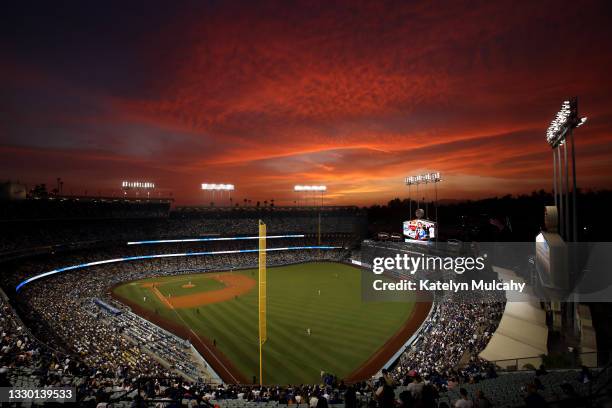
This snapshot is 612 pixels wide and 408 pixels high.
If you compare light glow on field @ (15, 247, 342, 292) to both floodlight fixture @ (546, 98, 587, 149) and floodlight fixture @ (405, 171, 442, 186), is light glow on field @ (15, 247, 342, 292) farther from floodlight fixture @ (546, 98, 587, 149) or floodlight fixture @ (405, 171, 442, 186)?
floodlight fixture @ (546, 98, 587, 149)

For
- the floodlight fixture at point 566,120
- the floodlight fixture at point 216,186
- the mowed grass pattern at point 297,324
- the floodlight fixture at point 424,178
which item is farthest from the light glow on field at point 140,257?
the floodlight fixture at point 566,120

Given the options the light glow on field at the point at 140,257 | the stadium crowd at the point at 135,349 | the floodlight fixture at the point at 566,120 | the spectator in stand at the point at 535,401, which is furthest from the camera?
the light glow on field at the point at 140,257

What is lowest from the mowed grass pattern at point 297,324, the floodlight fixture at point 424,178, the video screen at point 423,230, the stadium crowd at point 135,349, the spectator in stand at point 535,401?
the mowed grass pattern at point 297,324

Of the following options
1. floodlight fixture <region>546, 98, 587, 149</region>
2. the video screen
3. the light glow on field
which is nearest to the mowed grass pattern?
the light glow on field

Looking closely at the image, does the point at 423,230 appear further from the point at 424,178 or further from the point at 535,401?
the point at 535,401


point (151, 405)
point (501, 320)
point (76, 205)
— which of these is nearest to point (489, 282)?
point (501, 320)

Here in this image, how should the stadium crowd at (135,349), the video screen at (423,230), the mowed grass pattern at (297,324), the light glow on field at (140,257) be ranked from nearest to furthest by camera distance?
the stadium crowd at (135,349) < the mowed grass pattern at (297,324) < the light glow on field at (140,257) < the video screen at (423,230)

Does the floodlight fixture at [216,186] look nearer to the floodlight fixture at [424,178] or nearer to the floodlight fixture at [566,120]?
the floodlight fixture at [424,178]

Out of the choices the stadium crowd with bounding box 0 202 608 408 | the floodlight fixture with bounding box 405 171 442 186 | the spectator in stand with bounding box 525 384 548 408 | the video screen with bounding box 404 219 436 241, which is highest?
the floodlight fixture with bounding box 405 171 442 186

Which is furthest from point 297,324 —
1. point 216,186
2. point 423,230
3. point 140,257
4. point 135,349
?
point 216,186

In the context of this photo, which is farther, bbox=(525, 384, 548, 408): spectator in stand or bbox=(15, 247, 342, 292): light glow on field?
bbox=(15, 247, 342, 292): light glow on field
